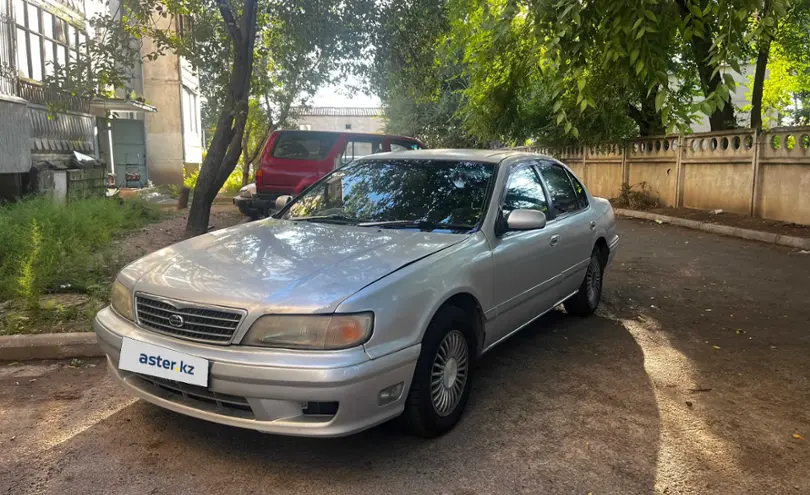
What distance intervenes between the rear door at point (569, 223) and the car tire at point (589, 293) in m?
0.22

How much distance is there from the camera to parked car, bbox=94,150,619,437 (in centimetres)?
270

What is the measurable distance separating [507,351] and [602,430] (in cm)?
141

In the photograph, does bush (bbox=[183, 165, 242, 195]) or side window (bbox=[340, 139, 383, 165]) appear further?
bush (bbox=[183, 165, 242, 195])

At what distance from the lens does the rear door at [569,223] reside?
15.8ft

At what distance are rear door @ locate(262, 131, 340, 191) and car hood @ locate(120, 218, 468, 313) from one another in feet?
24.1

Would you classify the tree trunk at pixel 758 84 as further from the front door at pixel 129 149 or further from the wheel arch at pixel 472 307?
the front door at pixel 129 149

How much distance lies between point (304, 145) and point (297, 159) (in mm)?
335

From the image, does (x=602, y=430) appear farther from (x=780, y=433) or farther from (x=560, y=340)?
(x=560, y=340)

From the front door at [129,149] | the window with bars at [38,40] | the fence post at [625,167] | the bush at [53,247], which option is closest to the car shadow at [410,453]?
the bush at [53,247]

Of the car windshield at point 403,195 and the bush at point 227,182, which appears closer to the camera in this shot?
the car windshield at point 403,195

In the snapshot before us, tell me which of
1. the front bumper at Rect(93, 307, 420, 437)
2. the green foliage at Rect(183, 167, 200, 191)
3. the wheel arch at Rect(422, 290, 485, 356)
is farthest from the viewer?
the green foliage at Rect(183, 167, 200, 191)

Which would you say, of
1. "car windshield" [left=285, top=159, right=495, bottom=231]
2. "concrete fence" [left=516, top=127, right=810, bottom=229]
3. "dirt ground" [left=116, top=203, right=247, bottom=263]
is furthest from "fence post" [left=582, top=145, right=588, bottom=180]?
"car windshield" [left=285, top=159, right=495, bottom=231]

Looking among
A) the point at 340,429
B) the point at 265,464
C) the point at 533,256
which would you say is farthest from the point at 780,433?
the point at 265,464

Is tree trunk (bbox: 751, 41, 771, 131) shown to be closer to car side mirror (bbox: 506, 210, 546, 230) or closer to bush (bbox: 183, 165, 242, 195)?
car side mirror (bbox: 506, 210, 546, 230)
